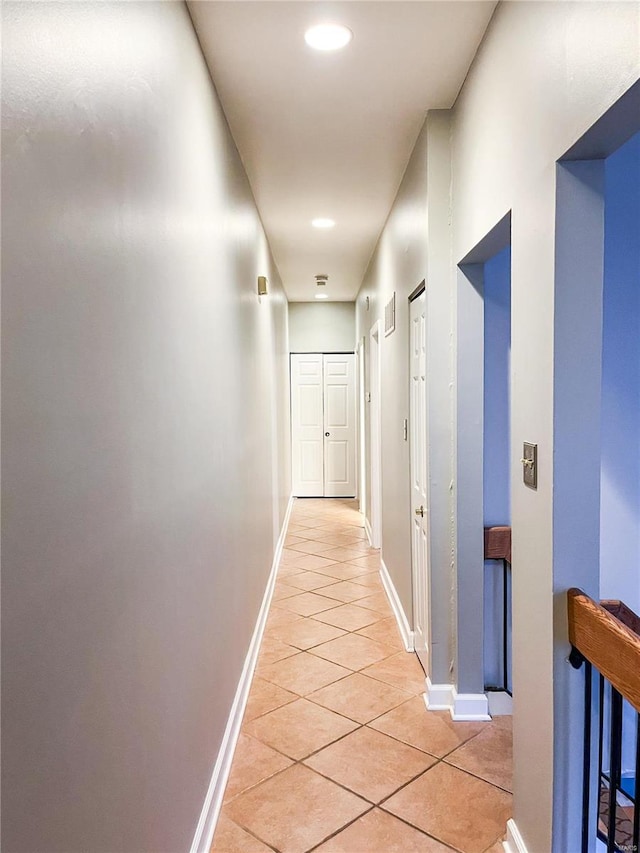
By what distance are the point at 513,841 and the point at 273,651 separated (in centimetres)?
178

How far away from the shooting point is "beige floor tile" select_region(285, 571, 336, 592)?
180 inches

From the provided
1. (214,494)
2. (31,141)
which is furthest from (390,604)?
(31,141)

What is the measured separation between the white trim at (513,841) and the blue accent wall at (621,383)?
886 millimetres

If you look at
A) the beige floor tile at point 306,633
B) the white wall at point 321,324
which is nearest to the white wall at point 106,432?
the beige floor tile at point 306,633

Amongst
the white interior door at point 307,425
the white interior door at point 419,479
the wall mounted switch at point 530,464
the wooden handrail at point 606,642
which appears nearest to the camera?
the wooden handrail at point 606,642

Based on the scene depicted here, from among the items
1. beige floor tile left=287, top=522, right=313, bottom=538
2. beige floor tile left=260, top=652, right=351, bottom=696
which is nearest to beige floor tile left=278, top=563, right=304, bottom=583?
beige floor tile left=287, top=522, right=313, bottom=538

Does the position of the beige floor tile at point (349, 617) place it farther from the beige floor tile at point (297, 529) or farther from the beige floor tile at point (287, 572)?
the beige floor tile at point (297, 529)

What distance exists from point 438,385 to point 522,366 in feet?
3.21

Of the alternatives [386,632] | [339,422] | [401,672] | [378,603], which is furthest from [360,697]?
[339,422]

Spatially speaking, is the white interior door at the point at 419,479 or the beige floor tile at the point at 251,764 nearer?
the beige floor tile at the point at 251,764

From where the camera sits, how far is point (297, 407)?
838 centimetres

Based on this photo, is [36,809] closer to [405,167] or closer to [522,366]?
Result: [522,366]

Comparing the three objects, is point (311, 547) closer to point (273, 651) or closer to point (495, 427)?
point (273, 651)

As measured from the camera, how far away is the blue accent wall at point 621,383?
7.22 ft
